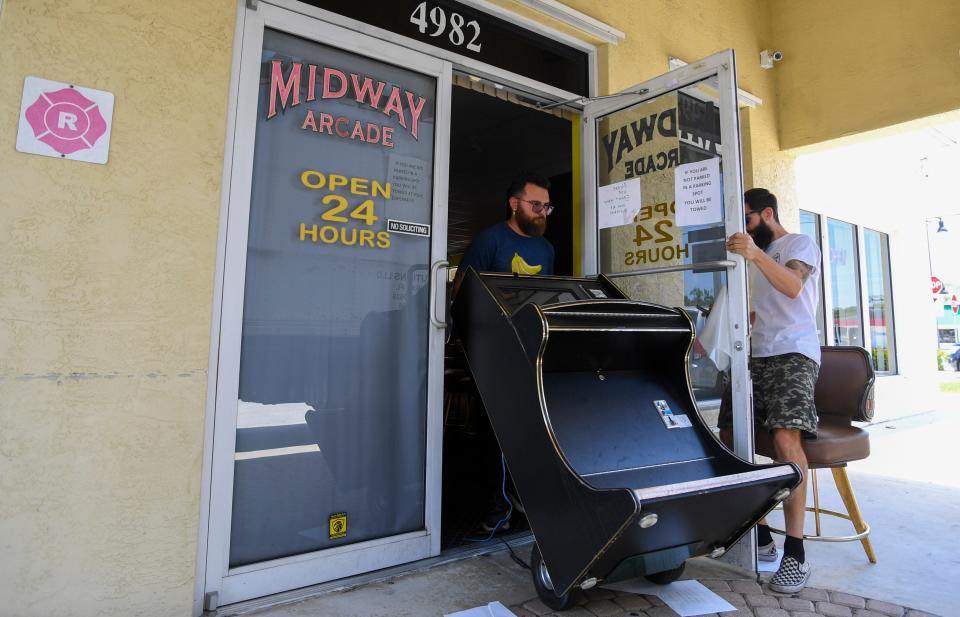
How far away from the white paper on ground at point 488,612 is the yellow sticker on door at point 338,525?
0.61m

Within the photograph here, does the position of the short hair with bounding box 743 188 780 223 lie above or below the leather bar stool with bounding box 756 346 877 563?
above

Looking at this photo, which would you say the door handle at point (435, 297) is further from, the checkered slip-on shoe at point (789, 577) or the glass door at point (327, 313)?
the checkered slip-on shoe at point (789, 577)

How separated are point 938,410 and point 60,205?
10274mm

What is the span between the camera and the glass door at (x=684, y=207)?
2680 mm

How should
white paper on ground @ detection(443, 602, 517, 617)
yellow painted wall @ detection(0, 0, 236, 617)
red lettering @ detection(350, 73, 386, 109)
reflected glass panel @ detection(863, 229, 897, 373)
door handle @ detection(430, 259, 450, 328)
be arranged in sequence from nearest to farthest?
yellow painted wall @ detection(0, 0, 236, 617)
white paper on ground @ detection(443, 602, 517, 617)
red lettering @ detection(350, 73, 386, 109)
door handle @ detection(430, 259, 450, 328)
reflected glass panel @ detection(863, 229, 897, 373)

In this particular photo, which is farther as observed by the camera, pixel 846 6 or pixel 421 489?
pixel 846 6

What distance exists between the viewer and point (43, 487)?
6.09 ft

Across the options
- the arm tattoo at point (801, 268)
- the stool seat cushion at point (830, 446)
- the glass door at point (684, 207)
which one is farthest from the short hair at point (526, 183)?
the stool seat cushion at point (830, 446)

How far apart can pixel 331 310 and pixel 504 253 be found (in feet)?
3.47

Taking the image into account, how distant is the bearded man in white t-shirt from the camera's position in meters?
2.59

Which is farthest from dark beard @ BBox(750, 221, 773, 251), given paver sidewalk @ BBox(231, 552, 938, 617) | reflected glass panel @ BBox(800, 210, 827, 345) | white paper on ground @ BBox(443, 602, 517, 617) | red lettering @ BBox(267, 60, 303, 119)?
reflected glass panel @ BBox(800, 210, 827, 345)

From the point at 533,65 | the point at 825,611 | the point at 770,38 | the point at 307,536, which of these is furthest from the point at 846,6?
the point at 307,536

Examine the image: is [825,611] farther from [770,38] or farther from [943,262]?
[943,262]

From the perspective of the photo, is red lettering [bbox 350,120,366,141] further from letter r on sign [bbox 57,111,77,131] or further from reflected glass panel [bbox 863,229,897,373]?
reflected glass panel [bbox 863,229,897,373]
